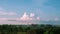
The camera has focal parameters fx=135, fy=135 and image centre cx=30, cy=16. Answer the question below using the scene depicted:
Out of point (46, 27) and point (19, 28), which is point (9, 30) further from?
point (46, 27)

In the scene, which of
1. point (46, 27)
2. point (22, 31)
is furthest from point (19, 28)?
point (46, 27)

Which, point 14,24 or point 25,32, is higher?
point 14,24

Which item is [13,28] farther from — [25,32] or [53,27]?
[53,27]

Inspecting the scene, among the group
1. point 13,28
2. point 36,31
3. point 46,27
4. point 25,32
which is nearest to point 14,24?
point 13,28

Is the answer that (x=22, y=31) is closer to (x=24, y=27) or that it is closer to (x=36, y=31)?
(x=24, y=27)

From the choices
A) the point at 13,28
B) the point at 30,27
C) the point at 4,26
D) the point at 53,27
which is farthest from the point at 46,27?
the point at 4,26

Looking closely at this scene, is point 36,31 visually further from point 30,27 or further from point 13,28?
point 13,28

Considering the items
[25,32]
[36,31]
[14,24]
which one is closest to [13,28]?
[14,24]
